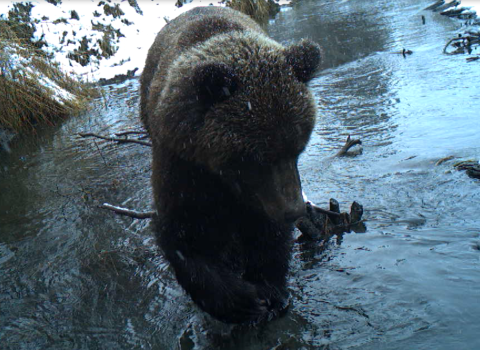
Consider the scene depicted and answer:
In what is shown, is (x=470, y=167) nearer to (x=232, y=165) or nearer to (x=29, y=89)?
(x=232, y=165)

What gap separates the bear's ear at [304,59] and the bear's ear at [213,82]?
450 millimetres

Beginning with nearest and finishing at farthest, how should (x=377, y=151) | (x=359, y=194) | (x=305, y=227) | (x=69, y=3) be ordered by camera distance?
(x=305, y=227) < (x=359, y=194) < (x=377, y=151) < (x=69, y=3)

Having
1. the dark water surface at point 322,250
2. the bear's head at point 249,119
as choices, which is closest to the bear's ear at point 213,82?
the bear's head at point 249,119

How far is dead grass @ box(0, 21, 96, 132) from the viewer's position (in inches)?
313

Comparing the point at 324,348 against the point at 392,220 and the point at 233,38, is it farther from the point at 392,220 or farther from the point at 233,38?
the point at 233,38

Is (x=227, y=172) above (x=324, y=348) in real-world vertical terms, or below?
above

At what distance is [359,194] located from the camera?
4379 millimetres

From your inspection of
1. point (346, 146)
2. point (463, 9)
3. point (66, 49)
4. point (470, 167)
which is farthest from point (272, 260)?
point (66, 49)

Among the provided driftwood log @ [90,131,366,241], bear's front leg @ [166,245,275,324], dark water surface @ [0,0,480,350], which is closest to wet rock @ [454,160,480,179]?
dark water surface @ [0,0,480,350]

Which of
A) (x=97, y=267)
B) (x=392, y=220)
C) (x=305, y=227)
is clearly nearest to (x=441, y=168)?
(x=392, y=220)

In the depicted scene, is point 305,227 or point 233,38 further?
point 305,227

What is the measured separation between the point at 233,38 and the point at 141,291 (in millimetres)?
1952

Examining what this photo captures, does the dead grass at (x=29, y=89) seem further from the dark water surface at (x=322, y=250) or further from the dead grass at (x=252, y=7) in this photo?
the dead grass at (x=252, y=7)

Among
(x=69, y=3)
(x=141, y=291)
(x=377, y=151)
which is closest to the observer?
(x=141, y=291)
